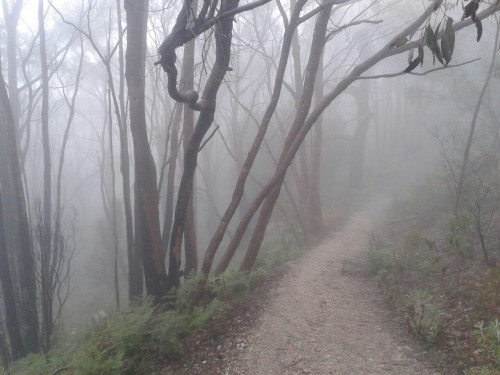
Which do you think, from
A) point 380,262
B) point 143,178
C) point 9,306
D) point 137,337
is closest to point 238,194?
point 143,178

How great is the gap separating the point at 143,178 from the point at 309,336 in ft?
11.7

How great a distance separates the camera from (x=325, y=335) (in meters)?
5.05

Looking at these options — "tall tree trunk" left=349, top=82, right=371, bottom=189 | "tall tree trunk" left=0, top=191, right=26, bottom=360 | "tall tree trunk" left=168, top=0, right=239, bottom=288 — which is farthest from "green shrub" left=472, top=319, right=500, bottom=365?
"tall tree trunk" left=349, top=82, right=371, bottom=189

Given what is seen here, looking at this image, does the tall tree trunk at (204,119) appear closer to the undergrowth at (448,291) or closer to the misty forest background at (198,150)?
the misty forest background at (198,150)

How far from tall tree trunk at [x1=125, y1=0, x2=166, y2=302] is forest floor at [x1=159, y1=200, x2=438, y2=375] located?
1.56m

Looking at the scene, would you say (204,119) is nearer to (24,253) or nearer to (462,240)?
(462,240)

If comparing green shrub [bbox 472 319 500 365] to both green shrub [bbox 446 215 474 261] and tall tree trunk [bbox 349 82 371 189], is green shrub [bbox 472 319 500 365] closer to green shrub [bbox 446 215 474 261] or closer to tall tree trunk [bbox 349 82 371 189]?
green shrub [bbox 446 215 474 261]

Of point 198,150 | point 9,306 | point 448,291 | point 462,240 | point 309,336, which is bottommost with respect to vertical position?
point 9,306

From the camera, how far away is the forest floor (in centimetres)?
438

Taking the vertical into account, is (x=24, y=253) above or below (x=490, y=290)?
above

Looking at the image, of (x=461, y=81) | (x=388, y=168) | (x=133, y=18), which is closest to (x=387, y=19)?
(x=461, y=81)

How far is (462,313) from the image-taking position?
16.5ft

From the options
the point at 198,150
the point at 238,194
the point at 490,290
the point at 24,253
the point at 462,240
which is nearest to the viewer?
the point at 490,290

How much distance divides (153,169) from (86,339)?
2.78 meters
